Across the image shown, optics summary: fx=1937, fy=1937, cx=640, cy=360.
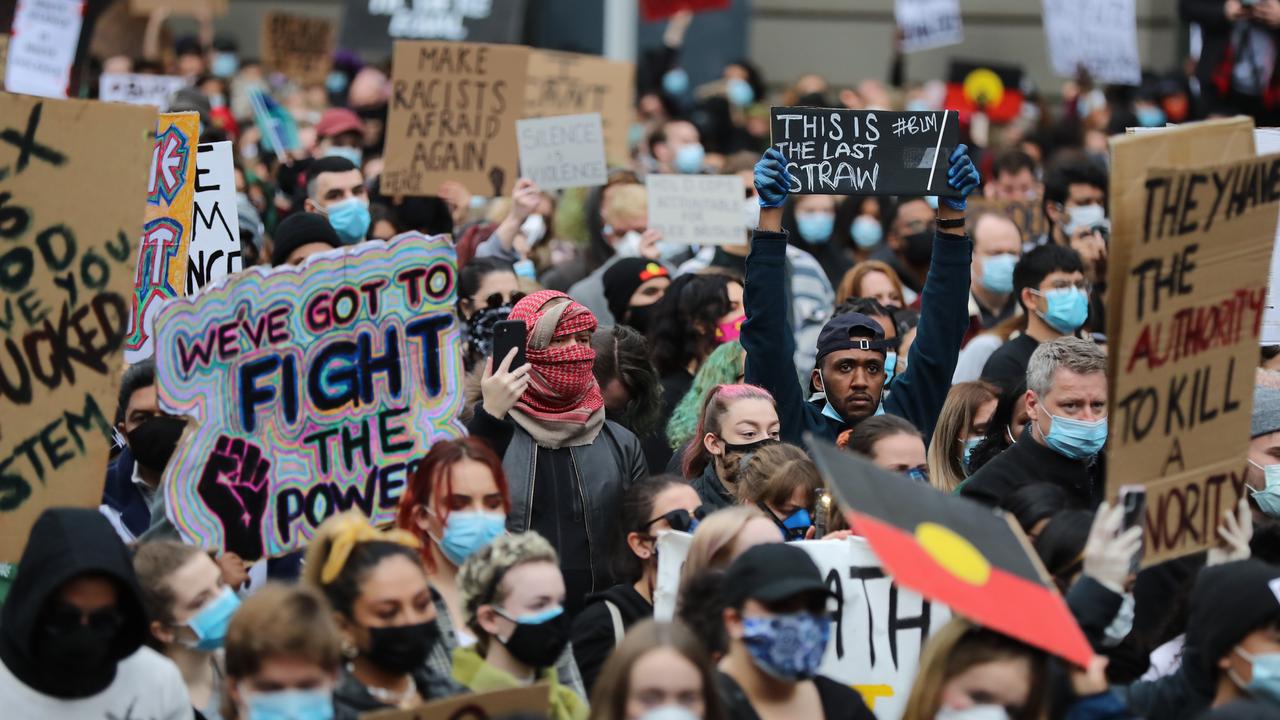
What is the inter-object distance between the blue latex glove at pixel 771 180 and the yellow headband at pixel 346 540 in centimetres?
192

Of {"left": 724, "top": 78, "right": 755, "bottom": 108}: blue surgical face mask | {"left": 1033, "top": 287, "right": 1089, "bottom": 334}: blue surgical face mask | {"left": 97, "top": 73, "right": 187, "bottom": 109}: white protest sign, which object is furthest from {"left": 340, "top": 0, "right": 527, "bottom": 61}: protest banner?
{"left": 1033, "top": 287, "right": 1089, "bottom": 334}: blue surgical face mask

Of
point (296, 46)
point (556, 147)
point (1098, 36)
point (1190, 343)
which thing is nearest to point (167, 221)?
point (556, 147)

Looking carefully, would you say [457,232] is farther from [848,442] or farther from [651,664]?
[651,664]

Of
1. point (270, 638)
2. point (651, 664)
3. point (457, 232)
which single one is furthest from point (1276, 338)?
point (457, 232)

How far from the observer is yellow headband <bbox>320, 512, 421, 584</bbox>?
14.6 feet

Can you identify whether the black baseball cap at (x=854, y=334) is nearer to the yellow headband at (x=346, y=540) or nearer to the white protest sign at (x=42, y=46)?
the yellow headband at (x=346, y=540)

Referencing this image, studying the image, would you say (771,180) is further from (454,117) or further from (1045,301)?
(454,117)

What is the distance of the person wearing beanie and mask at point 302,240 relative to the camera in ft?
22.8

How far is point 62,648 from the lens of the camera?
13.9 ft

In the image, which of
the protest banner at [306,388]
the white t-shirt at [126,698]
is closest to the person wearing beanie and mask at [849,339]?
the protest banner at [306,388]

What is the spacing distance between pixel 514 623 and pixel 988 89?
1283 centimetres

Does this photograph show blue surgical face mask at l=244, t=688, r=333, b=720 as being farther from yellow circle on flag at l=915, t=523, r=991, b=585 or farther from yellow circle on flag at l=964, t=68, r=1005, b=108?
yellow circle on flag at l=964, t=68, r=1005, b=108

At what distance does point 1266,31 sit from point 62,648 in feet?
34.2

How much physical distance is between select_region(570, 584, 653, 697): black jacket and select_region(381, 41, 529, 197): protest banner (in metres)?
4.30
